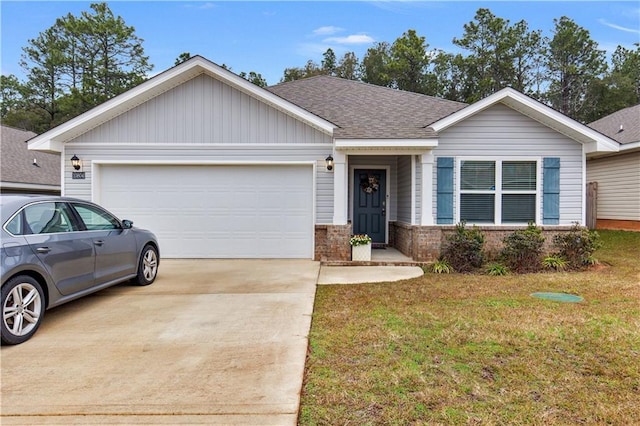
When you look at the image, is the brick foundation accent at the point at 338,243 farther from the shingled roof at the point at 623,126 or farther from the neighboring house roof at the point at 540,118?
the shingled roof at the point at 623,126

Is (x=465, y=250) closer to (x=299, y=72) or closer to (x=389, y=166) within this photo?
(x=389, y=166)

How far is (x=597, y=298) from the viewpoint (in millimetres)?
5547

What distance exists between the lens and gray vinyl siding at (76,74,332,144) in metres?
8.66

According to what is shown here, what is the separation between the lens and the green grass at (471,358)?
8.52ft

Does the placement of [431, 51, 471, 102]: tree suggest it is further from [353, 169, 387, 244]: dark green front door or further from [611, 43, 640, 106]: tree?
[353, 169, 387, 244]: dark green front door

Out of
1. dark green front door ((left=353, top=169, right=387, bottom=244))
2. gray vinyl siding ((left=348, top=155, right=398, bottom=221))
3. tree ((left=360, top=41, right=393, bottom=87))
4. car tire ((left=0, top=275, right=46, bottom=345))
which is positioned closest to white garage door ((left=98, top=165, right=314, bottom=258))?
gray vinyl siding ((left=348, top=155, right=398, bottom=221))

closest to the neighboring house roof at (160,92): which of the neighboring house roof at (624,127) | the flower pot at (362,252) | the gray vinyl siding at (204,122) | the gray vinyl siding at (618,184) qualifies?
the gray vinyl siding at (204,122)

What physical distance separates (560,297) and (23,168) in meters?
16.9

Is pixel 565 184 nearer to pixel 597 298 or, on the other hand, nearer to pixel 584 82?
pixel 597 298

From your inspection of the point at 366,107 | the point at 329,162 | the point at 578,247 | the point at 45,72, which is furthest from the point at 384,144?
the point at 45,72

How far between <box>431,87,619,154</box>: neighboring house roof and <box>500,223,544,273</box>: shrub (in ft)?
7.75

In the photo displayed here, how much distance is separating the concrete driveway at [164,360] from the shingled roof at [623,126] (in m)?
12.8

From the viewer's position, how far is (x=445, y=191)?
853 centimetres

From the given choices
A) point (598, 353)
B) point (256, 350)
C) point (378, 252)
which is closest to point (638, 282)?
point (598, 353)
